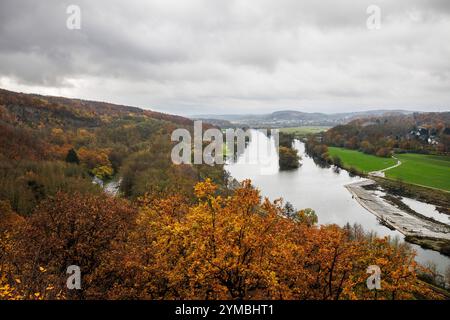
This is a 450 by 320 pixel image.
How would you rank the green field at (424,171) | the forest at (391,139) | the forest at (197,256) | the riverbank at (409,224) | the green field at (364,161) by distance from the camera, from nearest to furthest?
the forest at (197,256)
the riverbank at (409,224)
the green field at (424,171)
the green field at (364,161)
the forest at (391,139)

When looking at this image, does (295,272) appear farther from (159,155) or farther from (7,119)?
(7,119)

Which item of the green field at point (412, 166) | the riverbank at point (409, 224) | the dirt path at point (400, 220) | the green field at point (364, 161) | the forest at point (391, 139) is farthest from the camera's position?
the forest at point (391, 139)

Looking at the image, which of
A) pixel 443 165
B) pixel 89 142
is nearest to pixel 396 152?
pixel 443 165

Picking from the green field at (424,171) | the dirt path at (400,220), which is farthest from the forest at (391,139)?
the dirt path at (400,220)

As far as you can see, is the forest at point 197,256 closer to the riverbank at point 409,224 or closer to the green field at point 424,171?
the riverbank at point 409,224

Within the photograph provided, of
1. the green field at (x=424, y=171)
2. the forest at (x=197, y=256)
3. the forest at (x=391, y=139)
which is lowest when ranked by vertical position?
the green field at (x=424, y=171)

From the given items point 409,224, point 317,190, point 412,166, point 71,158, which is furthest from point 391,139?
point 71,158

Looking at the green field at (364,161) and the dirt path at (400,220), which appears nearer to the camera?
the dirt path at (400,220)
